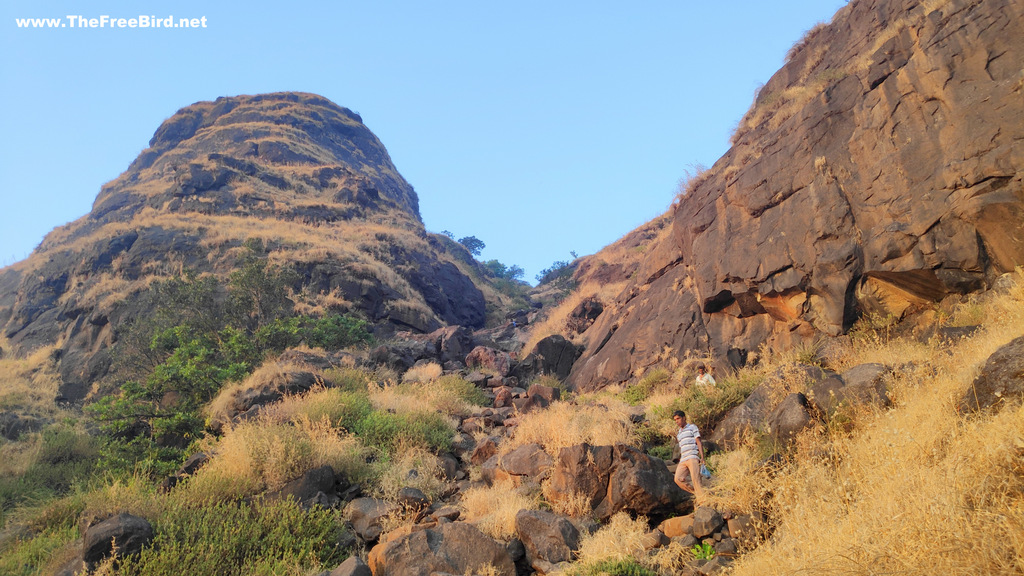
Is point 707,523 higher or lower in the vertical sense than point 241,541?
lower

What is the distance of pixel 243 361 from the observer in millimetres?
15617

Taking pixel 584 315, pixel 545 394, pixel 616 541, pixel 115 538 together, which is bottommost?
pixel 616 541

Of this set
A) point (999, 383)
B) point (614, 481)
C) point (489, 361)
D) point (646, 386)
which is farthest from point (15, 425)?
point (999, 383)

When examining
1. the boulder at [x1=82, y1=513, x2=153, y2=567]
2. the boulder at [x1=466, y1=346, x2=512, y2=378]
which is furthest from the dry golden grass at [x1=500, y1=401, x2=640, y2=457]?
the boulder at [x1=466, y1=346, x2=512, y2=378]


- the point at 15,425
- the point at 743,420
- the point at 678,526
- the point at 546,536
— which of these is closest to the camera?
the point at 678,526

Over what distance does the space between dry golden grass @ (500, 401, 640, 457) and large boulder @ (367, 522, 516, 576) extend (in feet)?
7.95

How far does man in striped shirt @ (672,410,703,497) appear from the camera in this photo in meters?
7.08

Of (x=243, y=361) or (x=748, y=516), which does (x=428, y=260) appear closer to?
→ (x=243, y=361)

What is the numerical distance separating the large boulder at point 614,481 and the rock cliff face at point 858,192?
5709mm

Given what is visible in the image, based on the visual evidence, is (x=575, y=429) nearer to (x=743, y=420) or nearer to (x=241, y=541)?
(x=743, y=420)

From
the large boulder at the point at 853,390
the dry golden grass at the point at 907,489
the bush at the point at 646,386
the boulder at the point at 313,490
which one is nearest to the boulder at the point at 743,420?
the large boulder at the point at 853,390

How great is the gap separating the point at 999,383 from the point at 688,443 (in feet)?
11.6

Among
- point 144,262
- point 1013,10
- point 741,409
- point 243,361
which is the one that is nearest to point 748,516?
point 741,409

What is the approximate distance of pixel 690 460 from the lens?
730cm
